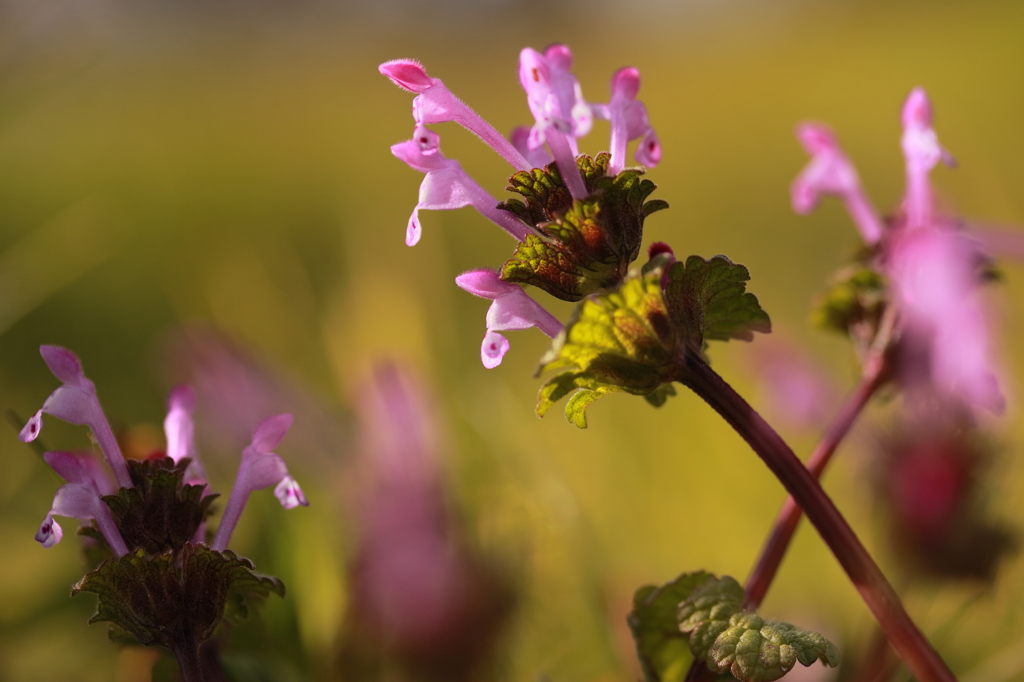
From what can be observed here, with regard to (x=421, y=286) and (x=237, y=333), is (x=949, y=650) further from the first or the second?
(x=421, y=286)

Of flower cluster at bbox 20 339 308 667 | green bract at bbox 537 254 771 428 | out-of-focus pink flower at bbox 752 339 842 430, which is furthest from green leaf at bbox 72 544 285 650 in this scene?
out-of-focus pink flower at bbox 752 339 842 430

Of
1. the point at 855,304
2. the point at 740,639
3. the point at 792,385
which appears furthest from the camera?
the point at 792,385

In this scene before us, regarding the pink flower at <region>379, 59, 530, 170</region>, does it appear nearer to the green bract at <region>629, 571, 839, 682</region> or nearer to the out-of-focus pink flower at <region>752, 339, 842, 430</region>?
the green bract at <region>629, 571, 839, 682</region>

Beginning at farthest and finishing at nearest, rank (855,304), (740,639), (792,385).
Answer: (792,385), (855,304), (740,639)

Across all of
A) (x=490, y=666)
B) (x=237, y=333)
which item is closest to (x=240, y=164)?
(x=237, y=333)

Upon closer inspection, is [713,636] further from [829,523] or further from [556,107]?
Result: [556,107]

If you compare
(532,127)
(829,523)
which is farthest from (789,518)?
(532,127)
